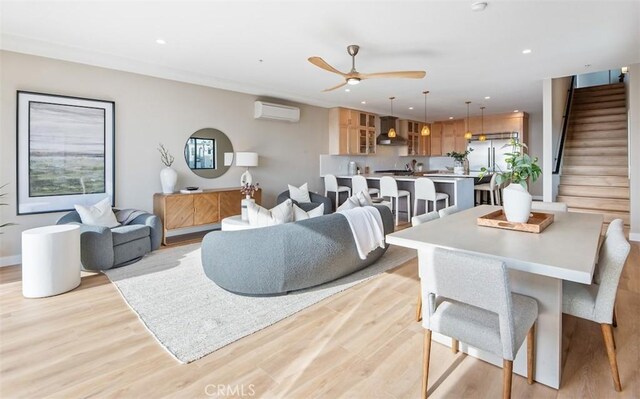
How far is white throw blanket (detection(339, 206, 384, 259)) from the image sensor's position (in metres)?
3.28

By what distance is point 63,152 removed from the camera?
13.5 feet

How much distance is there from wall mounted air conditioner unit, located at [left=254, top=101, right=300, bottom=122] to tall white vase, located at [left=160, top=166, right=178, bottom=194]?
2035 mm

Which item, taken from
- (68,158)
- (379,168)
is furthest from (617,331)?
(379,168)

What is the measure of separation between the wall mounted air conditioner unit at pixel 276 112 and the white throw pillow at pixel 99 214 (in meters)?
2.99

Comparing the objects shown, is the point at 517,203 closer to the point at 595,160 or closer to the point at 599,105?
the point at 595,160

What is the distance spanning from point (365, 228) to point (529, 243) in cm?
175

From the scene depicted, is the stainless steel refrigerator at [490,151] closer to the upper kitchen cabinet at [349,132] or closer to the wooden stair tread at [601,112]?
the wooden stair tread at [601,112]

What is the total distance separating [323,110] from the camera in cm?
766

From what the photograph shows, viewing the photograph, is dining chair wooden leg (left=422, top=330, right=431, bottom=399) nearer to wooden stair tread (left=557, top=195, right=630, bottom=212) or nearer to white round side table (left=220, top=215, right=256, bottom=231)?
white round side table (left=220, top=215, right=256, bottom=231)

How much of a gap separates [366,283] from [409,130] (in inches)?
304

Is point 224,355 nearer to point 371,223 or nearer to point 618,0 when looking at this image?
point 371,223

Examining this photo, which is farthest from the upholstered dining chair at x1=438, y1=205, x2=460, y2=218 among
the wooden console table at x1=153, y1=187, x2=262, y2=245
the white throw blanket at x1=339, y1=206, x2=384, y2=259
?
the wooden console table at x1=153, y1=187, x2=262, y2=245

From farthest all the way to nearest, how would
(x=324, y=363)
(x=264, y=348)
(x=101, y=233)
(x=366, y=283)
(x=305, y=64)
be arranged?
1. (x=305, y=64)
2. (x=101, y=233)
3. (x=366, y=283)
4. (x=264, y=348)
5. (x=324, y=363)

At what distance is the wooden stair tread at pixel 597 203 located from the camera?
16.8 feet
